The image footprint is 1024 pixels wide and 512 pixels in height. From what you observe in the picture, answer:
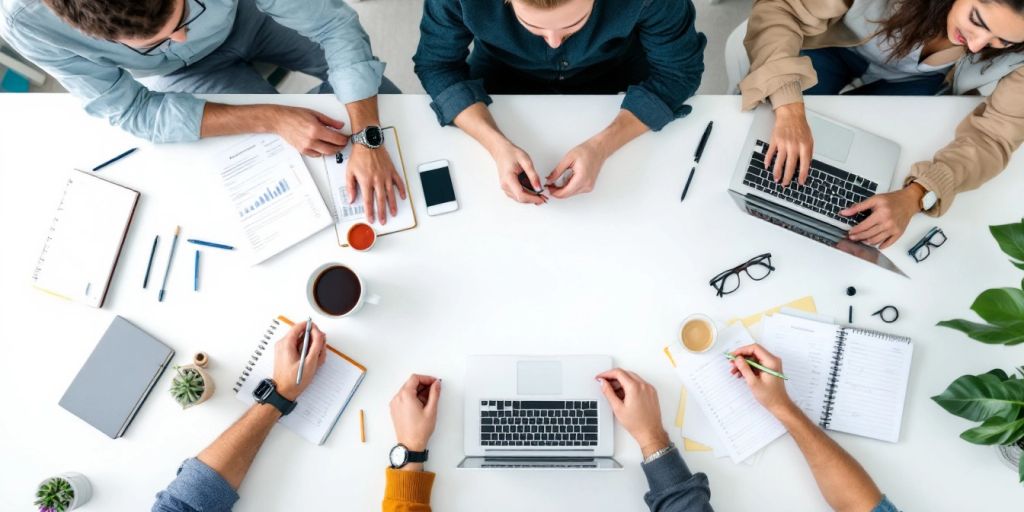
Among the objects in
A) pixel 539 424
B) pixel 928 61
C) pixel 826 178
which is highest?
pixel 928 61

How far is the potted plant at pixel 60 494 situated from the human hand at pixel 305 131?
83 centimetres

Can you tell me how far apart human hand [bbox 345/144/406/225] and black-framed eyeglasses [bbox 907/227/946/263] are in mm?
1151

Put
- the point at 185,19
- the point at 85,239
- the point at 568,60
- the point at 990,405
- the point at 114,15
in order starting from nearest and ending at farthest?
the point at 114,15
the point at 990,405
the point at 185,19
the point at 85,239
the point at 568,60

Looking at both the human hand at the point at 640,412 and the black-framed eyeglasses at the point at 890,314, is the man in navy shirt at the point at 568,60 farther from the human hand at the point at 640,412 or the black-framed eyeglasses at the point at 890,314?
the black-framed eyeglasses at the point at 890,314

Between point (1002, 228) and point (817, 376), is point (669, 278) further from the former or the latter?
point (1002, 228)

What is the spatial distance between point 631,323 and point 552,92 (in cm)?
73

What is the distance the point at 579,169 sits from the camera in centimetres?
126

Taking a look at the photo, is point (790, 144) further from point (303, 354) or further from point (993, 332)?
point (303, 354)

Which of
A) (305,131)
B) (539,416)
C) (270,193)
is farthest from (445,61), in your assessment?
(539,416)

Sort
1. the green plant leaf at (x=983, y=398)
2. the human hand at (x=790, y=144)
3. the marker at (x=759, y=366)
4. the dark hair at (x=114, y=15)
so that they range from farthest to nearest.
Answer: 1. the human hand at (x=790, y=144)
2. the marker at (x=759, y=366)
3. the green plant leaf at (x=983, y=398)
4. the dark hair at (x=114, y=15)

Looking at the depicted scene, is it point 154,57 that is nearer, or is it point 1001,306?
point 1001,306

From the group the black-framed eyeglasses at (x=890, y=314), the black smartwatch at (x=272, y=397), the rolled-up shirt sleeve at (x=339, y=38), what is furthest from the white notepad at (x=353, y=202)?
the black-framed eyeglasses at (x=890, y=314)

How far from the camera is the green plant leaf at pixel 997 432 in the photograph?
106cm

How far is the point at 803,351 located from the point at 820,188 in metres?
0.37
